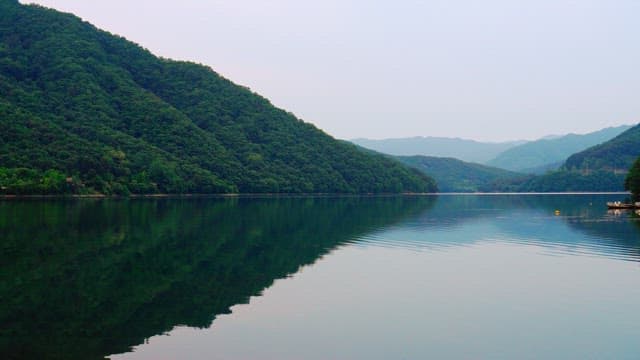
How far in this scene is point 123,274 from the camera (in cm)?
4191

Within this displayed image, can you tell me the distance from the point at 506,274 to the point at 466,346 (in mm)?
21118

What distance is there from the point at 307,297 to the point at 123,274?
11.9 m

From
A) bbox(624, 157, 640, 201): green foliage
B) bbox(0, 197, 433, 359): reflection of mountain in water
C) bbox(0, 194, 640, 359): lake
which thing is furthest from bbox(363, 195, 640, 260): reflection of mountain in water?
bbox(624, 157, 640, 201): green foliage

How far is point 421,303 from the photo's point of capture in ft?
118

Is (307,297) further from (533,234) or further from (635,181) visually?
(635,181)

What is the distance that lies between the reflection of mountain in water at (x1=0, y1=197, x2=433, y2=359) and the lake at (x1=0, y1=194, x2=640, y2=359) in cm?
11

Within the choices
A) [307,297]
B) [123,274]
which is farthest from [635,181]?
[123,274]

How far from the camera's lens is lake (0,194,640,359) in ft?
87.2

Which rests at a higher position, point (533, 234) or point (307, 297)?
point (533, 234)

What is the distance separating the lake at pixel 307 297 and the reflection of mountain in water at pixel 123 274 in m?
0.11

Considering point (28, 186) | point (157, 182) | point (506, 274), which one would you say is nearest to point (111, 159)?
point (157, 182)

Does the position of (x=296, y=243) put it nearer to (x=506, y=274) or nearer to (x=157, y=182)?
(x=506, y=274)

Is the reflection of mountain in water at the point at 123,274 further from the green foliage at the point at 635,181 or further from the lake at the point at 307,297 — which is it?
the green foliage at the point at 635,181

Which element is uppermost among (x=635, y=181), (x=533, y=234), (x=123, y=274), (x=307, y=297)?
(x=635, y=181)
